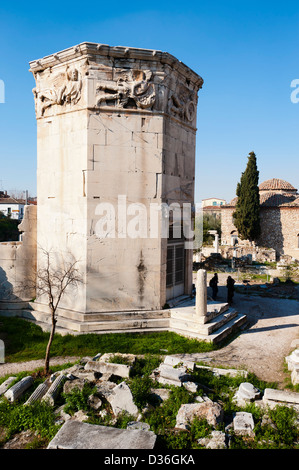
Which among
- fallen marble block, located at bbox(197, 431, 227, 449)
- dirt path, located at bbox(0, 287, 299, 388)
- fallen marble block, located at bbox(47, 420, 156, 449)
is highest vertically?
fallen marble block, located at bbox(47, 420, 156, 449)

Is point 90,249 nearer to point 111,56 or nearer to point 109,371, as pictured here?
point 109,371

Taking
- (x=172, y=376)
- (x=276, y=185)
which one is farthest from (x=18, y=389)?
(x=276, y=185)

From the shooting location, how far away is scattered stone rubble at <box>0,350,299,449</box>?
478 cm

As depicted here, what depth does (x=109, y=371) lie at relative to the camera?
6.79m

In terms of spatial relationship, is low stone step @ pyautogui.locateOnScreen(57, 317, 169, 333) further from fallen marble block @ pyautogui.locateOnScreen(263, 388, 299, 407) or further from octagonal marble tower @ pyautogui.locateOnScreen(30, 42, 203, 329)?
fallen marble block @ pyautogui.locateOnScreen(263, 388, 299, 407)

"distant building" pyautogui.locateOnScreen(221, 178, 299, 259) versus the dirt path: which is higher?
"distant building" pyautogui.locateOnScreen(221, 178, 299, 259)

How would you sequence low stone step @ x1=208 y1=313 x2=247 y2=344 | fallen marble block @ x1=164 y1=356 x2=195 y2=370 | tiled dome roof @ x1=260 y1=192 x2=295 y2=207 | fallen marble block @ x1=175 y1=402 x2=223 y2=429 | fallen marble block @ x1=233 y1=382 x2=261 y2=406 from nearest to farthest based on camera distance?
fallen marble block @ x1=175 y1=402 x2=223 y2=429, fallen marble block @ x1=233 y1=382 x2=261 y2=406, fallen marble block @ x1=164 y1=356 x2=195 y2=370, low stone step @ x1=208 y1=313 x2=247 y2=344, tiled dome roof @ x1=260 y1=192 x2=295 y2=207

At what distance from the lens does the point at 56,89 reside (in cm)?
1041

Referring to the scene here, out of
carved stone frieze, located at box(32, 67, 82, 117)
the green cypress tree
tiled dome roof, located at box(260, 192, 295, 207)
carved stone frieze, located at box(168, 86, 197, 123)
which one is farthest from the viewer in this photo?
tiled dome roof, located at box(260, 192, 295, 207)

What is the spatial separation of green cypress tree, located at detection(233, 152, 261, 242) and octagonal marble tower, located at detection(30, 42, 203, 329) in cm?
2714

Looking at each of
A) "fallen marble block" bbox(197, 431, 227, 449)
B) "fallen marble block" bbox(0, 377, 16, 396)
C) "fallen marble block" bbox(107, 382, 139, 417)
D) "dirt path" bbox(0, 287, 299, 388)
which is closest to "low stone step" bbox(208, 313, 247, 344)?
"dirt path" bbox(0, 287, 299, 388)

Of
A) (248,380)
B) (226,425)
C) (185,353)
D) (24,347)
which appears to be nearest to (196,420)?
(226,425)

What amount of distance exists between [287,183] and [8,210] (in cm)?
4140

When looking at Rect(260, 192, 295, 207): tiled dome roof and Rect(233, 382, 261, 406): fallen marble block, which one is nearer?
Rect(233, 382, 261, 406): fallen marble block
